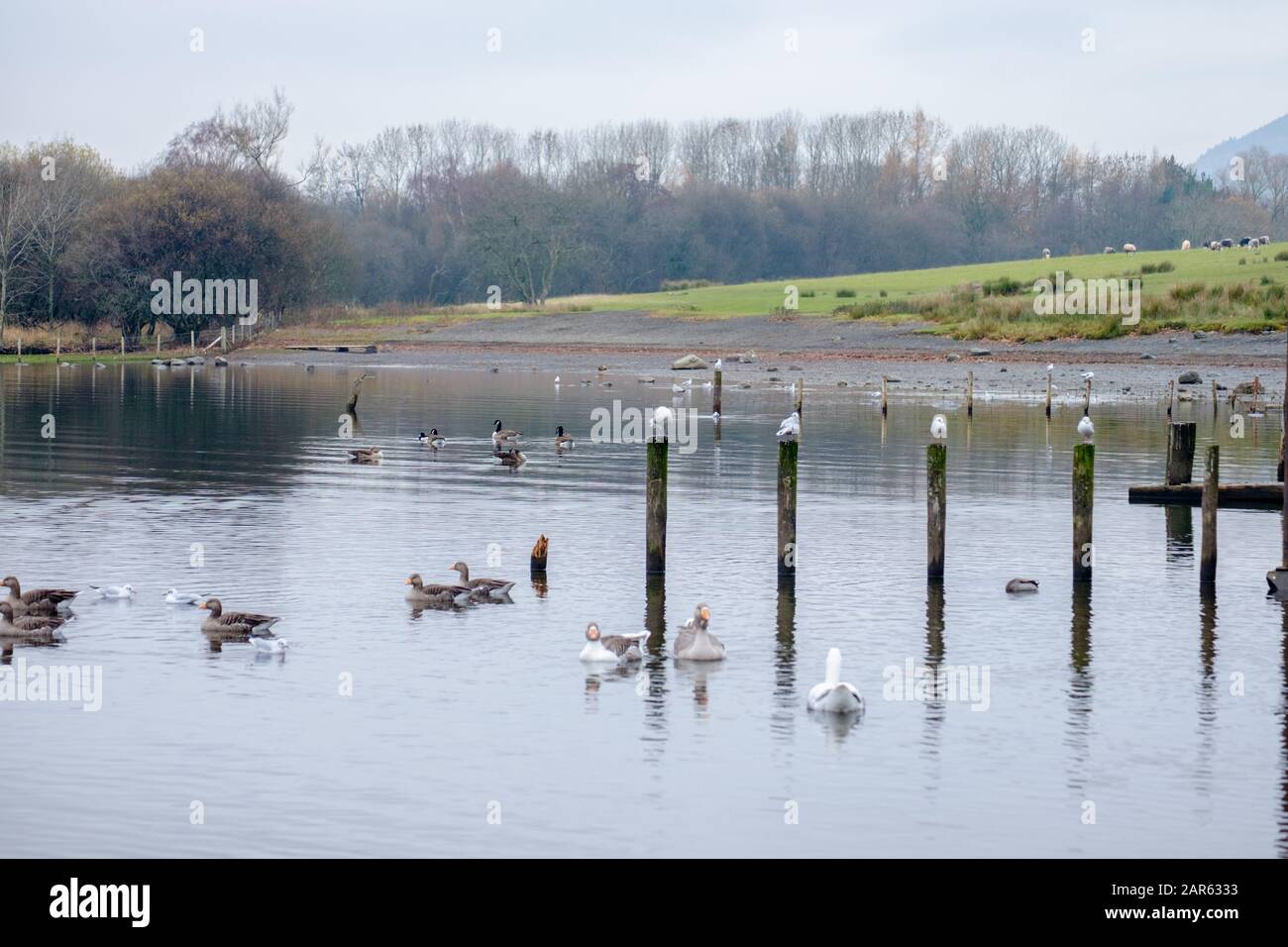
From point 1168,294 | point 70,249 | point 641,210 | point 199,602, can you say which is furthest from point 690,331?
point 199,602

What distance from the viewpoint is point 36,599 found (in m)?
22.5

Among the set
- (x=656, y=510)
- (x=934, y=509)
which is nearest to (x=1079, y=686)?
(x=934, y=509)

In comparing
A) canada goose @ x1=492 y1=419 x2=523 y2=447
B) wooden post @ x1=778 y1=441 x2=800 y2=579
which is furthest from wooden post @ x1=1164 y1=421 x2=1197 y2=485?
canada goose @ x1=492 y1=419 x2=523 y2=447

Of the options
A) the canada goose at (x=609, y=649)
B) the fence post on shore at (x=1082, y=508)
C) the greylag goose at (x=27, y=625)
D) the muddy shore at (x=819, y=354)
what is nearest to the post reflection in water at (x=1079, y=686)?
→ the fence post on shore at (x=1082, y=508)

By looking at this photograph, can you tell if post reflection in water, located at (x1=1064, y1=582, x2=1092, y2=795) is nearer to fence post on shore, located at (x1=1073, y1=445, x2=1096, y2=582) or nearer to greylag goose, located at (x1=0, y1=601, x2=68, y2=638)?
fence post on shore, located at (x1=1073, y1=445, x2=1096, y2=582)

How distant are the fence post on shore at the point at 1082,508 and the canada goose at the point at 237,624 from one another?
1220 centimetres

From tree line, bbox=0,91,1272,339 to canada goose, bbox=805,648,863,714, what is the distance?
274ft

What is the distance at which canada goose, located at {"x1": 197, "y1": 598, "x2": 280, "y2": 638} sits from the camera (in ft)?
70.6

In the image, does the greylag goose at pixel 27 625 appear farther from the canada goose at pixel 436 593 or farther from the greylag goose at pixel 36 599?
the canada goose at pixel 436 593

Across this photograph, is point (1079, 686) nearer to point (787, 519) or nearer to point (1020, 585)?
point (1020, 585)

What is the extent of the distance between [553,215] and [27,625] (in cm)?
11297

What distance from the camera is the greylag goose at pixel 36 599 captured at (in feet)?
72.9

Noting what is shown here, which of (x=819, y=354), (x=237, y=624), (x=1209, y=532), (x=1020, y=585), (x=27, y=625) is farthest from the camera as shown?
(x=819, y=354)

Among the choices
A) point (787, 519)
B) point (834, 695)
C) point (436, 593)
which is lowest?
point (834, 695)
